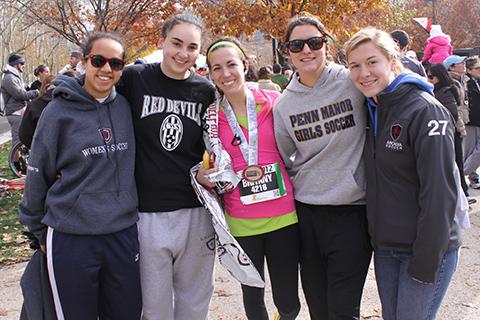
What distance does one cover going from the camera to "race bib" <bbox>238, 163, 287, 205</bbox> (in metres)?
2.79

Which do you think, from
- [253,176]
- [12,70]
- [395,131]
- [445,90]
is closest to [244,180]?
[253,176]

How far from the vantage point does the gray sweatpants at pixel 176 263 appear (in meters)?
2.76

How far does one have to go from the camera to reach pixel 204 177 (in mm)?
2707

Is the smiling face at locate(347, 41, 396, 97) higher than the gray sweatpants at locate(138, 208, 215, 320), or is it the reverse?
the smiling face at locate(347, 41, 396, 97)

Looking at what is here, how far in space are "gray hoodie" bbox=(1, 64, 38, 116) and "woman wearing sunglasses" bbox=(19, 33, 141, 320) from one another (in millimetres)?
6269

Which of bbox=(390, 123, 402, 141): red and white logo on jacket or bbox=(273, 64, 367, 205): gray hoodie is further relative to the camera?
bbox=(273, 64, 367, 205): gray hoodie

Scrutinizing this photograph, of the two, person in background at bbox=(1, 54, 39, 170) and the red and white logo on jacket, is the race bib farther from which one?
person in background at bbox=(1, 54, 39, 170)

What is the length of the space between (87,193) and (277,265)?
1249mm

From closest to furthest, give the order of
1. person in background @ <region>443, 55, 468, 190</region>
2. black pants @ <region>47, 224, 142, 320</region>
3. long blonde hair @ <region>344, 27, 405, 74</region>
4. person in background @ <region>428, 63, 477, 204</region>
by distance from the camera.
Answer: long blonde hair @ <region>344, 27, 405, 74</region> < black pants @ <region>47, 224, 142, 320</region> < person in background @ <region>428, 63, 477, 204</region> < person in background @ <region>443, 55, 468, 190</region>

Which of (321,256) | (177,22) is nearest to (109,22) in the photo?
(177,22)

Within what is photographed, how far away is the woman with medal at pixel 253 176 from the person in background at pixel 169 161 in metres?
0.15

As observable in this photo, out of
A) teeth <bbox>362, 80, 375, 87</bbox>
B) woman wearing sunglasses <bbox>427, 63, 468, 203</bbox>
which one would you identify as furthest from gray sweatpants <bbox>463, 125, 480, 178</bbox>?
teeth <bbox>362, 80, 375, 87</bbox>

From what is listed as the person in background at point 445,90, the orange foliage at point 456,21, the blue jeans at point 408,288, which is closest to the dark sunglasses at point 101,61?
the blue jeans at point 408,288

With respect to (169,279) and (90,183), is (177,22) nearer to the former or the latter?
(90,183)
